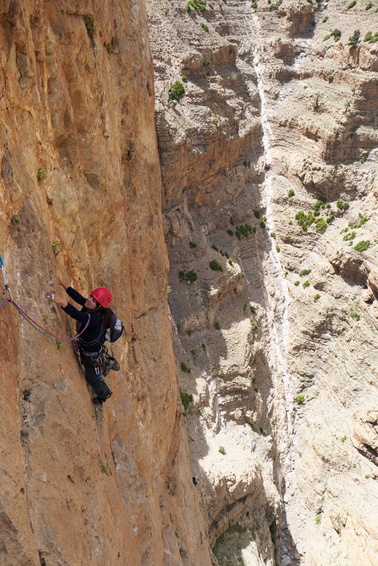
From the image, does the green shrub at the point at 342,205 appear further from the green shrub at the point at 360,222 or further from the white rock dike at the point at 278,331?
the white rock dike at the point at 278,331

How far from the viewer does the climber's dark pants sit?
12.8 meters

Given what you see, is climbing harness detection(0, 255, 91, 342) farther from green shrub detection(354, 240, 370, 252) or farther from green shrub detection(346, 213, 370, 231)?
green shrub detection(346, 213, 370, 231)

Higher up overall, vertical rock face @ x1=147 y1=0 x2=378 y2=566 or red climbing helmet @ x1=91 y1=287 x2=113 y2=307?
red climbing helmet @ x1=91 y1=287 x2=113 y2=307

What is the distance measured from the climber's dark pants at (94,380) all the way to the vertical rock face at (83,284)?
25 cm

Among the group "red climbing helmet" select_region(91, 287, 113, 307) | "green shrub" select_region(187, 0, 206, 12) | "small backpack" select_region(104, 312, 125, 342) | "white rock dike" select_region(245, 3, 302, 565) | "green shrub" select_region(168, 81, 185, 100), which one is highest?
"green shrub" select_region(187, 0, 206, 12)

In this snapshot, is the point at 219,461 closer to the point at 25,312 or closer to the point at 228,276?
the point at 228,276

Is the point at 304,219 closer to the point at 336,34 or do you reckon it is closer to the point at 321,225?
the point at 321,225

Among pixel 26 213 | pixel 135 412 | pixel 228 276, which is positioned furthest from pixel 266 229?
pixel 26 213

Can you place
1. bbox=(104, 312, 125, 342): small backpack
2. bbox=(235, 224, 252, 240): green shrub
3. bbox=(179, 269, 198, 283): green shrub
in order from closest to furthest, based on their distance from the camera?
1. bbox=(104, 312, 125, 342): small backpack
2. bbox=(179, 269, 198, 283): green shrub
3. bbox=(235, 224, 252, 240): green shrub

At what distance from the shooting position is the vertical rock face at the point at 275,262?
121 ft

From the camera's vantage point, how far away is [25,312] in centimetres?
1040

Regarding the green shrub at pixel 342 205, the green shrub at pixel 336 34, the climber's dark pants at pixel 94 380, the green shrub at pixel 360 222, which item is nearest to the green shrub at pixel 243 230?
the green shrub at pixel 342 205

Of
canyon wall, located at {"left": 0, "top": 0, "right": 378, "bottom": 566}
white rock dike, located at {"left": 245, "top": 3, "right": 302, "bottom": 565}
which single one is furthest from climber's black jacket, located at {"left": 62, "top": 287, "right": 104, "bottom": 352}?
white rock dike, located at {"left": 245, "top": 3, "right": 302, "bottom": 565}

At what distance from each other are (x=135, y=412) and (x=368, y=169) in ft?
134
